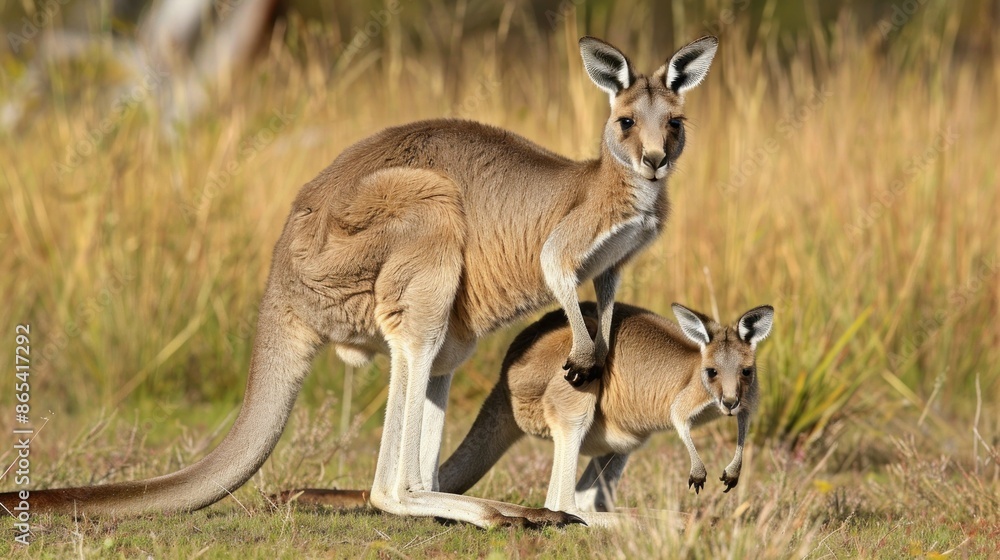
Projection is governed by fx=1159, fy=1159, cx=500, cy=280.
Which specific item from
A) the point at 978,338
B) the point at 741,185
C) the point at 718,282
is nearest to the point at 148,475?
the point at 718,282

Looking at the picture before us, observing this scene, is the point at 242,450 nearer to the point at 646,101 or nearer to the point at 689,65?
the point at 646,101

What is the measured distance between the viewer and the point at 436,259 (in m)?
3.88

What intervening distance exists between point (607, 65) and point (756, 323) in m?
1.01

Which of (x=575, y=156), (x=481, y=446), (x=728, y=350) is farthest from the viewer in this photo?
(x=575, y=156)

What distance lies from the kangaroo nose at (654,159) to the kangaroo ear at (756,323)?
58 cm

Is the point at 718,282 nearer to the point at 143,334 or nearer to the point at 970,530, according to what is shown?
the point at 970,530

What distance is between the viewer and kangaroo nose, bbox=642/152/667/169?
12.2 feet

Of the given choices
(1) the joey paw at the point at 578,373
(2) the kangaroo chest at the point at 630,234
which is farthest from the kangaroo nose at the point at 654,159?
(1) the joey paw at the point at 578,373

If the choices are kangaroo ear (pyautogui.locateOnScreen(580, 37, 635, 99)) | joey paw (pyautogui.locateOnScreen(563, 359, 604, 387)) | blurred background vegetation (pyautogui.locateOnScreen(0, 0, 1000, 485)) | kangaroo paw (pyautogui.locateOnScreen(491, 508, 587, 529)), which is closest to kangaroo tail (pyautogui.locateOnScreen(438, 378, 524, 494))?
joey paw (pyautogui.locateOnScreen(563, 359, 604, 387))

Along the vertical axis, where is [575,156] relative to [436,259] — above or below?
above

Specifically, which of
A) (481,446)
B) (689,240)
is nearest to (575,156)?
(689,240)

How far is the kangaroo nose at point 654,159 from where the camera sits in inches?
147

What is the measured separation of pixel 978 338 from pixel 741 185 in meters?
1.58

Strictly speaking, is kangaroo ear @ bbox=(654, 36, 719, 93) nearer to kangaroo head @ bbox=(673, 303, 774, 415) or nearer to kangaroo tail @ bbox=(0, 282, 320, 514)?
kangaroo head @ bbox=(673, 303, 774, 415)
